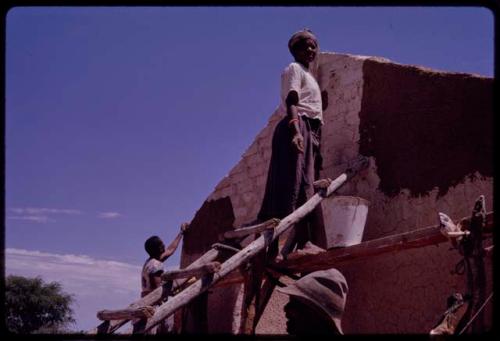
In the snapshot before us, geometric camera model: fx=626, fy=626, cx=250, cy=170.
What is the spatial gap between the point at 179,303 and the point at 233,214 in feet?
11.7

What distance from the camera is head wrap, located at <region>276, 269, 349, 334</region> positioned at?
370 cm

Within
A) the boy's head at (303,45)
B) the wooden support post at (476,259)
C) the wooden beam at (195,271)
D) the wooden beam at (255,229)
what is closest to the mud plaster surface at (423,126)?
the boy's head at (303,45)

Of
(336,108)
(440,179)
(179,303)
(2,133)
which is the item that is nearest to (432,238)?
(440,179)

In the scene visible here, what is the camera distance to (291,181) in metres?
5.40

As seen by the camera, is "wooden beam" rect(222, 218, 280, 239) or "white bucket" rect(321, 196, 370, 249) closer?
"wooden beam" rect(222, 218, 280, 239)

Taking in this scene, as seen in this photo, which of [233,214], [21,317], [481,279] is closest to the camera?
[481,279]

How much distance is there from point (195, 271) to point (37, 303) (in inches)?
745

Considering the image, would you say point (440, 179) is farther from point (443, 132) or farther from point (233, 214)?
point (233, 214)

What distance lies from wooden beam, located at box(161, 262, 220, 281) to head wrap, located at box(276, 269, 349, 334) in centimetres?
69

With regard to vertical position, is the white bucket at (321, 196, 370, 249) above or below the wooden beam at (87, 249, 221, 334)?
above

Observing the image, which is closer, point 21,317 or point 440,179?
point 440,179

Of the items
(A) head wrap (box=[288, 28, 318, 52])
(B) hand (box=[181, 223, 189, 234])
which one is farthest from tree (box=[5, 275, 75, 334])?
(A) head wrap (box=[288, 28, 318, 52])

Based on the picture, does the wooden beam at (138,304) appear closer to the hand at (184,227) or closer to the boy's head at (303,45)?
the boy's head at (303,45)

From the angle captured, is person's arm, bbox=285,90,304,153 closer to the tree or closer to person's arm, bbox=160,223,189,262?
person's arm, bbox=160,223,189,262
